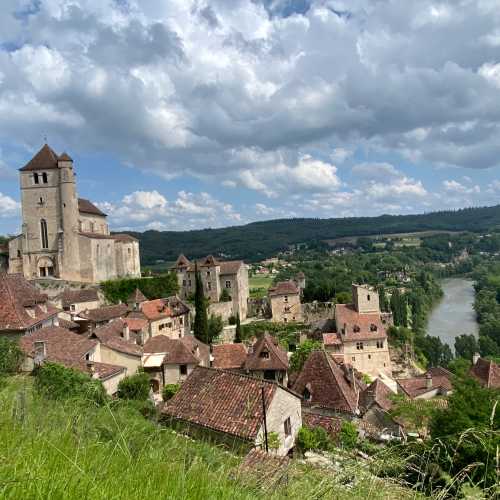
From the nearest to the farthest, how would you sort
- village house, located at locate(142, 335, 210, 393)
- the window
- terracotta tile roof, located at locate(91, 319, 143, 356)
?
1. the window
2. terracotta tile roof, located at locate(91, 319, 143, 356)
3. village house, located at locate(142, 335, 210, 393)

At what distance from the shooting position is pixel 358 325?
48.6 metres

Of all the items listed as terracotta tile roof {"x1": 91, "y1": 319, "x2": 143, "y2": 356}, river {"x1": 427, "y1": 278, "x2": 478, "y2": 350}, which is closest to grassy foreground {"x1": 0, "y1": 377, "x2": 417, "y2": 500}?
terracotta tile roof {"x1": 91, "y1": 319, "x2": 143, "y2": 356}

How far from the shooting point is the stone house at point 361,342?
47.3m

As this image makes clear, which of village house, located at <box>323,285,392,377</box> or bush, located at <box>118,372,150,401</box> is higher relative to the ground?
bush, located at <box>118,372,150,401</box>

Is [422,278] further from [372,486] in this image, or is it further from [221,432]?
[372,486]

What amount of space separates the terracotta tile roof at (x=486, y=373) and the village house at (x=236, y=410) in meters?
23.5

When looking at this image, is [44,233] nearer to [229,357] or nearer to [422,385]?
[229,357]

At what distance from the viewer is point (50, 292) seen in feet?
166

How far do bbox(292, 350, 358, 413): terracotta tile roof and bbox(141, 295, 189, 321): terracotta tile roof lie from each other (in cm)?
2240

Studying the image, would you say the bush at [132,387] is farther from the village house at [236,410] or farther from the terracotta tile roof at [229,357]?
the terracotta tile roof at [229,357]

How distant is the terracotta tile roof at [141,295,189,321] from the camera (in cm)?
4709

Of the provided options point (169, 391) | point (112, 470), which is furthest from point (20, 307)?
point (112, 470)

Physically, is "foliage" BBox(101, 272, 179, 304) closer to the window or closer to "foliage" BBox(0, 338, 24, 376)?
"foliage" BBox(0, 338, 24, 376)

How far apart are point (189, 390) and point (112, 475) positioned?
47.2ft
